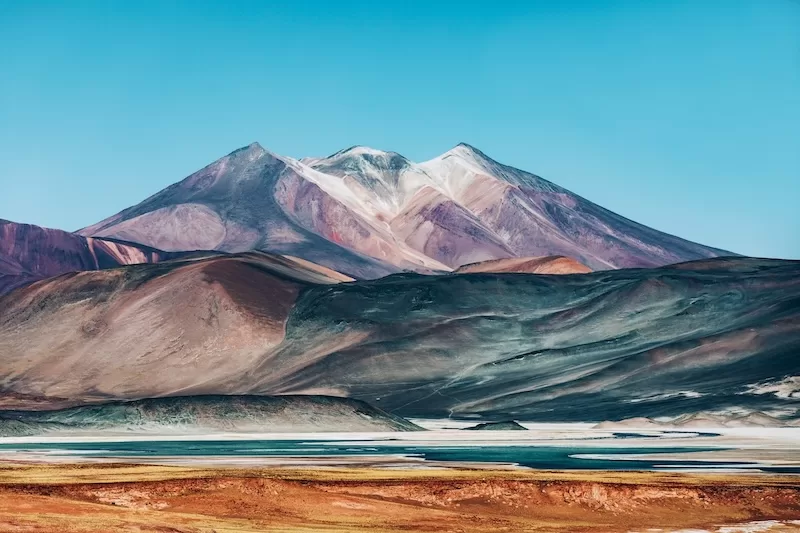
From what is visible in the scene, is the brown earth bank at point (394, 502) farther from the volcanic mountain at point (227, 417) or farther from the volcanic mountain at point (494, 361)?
the volcanic mountain at point (494, 361)

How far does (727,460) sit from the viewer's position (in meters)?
71.4

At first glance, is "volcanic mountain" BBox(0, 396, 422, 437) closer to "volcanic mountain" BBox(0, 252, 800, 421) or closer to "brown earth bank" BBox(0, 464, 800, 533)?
"volcanic mountain" BBox(0, 252, 800, 421)


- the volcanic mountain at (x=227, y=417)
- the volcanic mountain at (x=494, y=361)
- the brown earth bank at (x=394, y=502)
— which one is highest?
the volcanic mountain at (x=494, y=361)

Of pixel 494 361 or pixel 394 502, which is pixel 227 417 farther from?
pixel 394 502

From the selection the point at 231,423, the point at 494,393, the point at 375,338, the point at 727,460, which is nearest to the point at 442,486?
the point at 727,460

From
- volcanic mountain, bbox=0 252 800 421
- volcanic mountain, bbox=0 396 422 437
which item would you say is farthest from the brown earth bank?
volcanic mountain, bbox=0 252 800 421

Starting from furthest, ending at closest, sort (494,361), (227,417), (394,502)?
1. (494,361)
2. (227,417)
3. (394,502)

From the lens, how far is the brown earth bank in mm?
37812

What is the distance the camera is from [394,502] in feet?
143

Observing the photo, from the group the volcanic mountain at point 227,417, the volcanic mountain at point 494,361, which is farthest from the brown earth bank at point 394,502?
the volcanic mountain at point 494,361

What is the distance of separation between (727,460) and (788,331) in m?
94.8

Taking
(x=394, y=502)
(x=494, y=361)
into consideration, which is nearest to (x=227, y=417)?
(x=494, y=361)

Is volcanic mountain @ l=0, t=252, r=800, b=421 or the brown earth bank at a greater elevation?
volcanic mountain @ l=0, t=252, r=800, b=421

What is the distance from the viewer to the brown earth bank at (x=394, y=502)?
124ft
